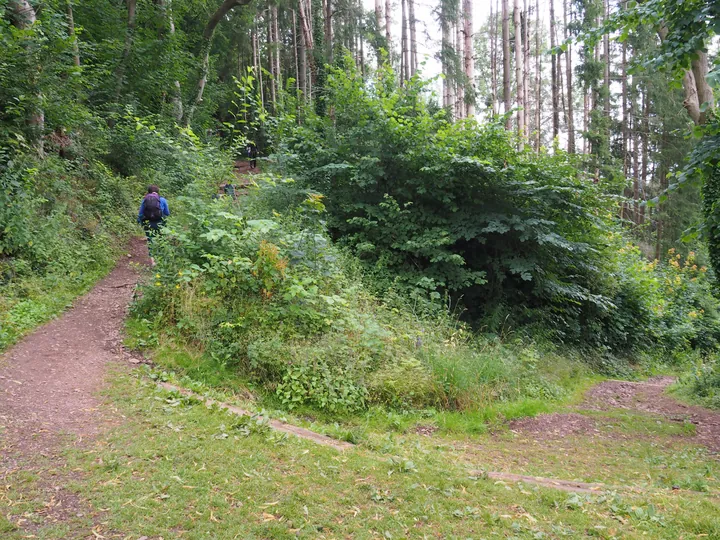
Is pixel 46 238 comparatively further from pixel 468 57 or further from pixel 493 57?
pixel 493 57

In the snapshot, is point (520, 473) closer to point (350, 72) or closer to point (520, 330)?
point (520, 330)

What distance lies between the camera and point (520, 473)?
448 cm

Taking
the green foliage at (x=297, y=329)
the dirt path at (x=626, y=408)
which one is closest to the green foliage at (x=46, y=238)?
the green foliage at (x=297, y=329)

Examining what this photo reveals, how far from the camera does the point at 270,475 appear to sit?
A: 3537 millimetres

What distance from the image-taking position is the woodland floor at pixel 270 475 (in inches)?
116

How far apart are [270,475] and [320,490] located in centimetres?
42

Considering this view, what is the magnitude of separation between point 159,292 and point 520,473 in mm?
5396

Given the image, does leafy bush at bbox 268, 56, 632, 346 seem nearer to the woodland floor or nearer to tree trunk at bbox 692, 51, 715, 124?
tree trunk at bbox 692, 51, 715, 124

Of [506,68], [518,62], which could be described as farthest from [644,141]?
[506,68]

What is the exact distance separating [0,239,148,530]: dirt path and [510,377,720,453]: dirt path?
17.4 feet

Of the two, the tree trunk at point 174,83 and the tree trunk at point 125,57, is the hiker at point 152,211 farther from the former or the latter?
the tree trunk at point 174,83

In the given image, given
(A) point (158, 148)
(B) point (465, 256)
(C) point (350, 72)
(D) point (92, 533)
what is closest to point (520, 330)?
(B) point (465, 256)

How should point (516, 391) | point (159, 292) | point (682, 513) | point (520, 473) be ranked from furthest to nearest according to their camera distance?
point (516, 391) < point (159, 292) < point (520, 473) < point (682, 513)

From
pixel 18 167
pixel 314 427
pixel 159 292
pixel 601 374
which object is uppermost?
pixel 18 167
